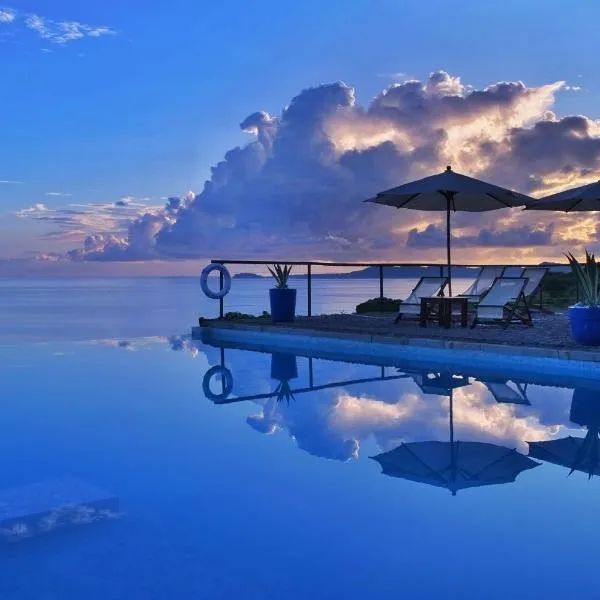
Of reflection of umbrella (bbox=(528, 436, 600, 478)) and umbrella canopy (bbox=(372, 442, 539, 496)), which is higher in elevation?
umbrella canopy (bbox=(372, 442, 539, 496))

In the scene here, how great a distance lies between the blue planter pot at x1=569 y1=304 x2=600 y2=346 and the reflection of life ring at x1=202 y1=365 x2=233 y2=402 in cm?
338

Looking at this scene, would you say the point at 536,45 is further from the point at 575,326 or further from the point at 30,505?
the point at 30,505

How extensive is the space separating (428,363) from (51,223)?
1867cm

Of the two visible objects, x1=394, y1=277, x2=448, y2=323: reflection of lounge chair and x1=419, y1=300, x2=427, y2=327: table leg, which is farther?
x1=394, y1=277, x2=448, y2=323: reflection of lounge chair

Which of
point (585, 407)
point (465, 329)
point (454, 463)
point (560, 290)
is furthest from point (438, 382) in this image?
point (560, 290)

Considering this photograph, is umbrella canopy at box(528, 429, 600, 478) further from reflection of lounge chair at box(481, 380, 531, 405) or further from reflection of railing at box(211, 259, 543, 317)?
reflection of railing at box(211, 259, 543, 317)

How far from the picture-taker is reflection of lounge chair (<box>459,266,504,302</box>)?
9.82m

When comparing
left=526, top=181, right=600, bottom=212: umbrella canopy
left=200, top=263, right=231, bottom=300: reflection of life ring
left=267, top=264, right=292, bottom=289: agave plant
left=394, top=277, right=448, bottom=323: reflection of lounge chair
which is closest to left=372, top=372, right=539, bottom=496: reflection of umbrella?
left=394, top=277, right=448, bottom=323: reflection of lounge chair

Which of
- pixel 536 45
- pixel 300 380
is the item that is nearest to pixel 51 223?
pixel 536 45

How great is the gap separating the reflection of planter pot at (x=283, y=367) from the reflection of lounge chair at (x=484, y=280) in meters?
2.67

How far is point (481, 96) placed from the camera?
14.6 m

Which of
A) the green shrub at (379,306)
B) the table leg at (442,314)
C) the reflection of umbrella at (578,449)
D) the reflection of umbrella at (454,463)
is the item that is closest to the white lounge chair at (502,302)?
the table leg at (442,314)

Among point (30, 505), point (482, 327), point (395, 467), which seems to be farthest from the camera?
point (482, 327)

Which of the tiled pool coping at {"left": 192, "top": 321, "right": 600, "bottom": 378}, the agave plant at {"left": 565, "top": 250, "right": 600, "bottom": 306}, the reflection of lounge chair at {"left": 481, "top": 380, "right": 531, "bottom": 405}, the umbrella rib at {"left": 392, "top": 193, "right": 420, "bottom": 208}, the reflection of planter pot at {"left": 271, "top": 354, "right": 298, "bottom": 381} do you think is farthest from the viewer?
the umbrella rib at {"left": 392, "top": 193, "right": 420, "bottom": 208}
